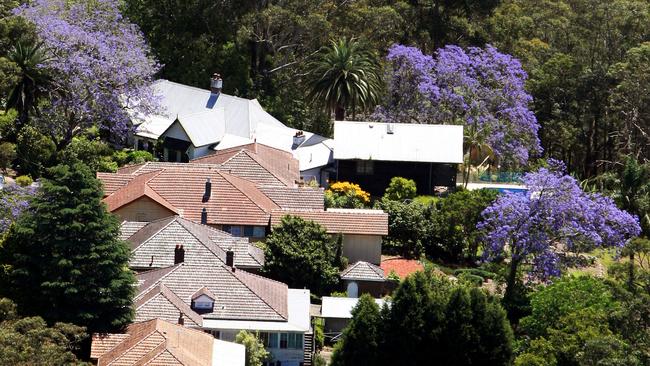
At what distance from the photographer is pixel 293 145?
9512cm

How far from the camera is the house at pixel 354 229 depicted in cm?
7975

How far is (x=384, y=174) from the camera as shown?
92.4 m

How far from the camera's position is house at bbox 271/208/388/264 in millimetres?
79750

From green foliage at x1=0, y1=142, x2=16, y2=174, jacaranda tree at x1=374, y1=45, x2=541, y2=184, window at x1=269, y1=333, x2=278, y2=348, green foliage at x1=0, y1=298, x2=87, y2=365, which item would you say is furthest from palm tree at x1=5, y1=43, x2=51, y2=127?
window at x1=269, y1=333, x2=278, y2=348

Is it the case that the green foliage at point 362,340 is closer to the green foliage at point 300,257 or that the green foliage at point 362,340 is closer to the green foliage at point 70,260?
the green foliage at point 70,260

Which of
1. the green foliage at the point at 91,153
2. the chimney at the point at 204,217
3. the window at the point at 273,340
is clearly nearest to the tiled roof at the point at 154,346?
the window at the point at 273,340

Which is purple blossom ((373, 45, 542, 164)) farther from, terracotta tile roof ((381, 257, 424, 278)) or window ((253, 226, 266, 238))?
window ((253, 226, 266, 238))

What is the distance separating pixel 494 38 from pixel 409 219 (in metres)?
32.0

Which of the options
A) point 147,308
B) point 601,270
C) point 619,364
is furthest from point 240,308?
point 601,270

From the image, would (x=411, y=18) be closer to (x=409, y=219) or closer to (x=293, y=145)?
(x=293, y=145)

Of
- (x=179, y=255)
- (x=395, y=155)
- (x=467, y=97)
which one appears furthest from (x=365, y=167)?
(x=179, y=255)

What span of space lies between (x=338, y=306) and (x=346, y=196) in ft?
48.7

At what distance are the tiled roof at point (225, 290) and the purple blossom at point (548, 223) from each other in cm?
1355

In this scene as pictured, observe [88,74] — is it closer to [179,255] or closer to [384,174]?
[384,174]
